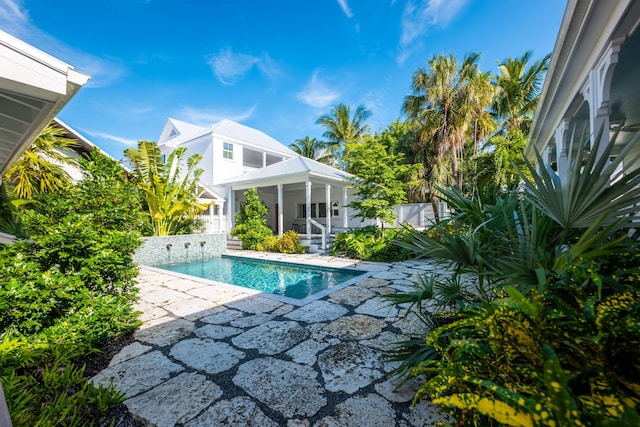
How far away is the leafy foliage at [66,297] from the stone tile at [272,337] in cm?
131

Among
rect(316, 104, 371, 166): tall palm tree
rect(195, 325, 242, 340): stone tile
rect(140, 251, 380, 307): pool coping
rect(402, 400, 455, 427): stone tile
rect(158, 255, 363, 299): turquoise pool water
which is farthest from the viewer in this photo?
rect(316, 104, 371, 166): tall palm tree

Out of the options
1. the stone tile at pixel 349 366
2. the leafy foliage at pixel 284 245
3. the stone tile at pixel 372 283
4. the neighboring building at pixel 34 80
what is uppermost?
the neighboring building at pixel 34 80

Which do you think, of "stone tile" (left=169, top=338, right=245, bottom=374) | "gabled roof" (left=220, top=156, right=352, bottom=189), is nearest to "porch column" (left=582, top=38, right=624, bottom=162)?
"stone tile" (left=169, top=338, right=245, bottom=374)

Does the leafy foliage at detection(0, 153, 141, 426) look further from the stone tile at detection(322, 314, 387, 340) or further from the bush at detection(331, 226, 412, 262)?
the bush at detection(331, 226, 412, 262)

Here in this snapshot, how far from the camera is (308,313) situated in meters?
4.11

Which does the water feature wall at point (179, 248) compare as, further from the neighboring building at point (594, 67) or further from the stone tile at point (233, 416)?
the neighboring building at point (594, 67)

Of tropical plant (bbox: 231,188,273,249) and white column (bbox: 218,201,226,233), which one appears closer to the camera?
tropical plant (bbox: 231,188,273,249)

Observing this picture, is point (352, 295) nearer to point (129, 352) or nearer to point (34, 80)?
point (129, 352)

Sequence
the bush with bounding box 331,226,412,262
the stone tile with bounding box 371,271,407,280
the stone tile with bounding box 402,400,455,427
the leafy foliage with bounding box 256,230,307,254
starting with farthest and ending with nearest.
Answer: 1. the leafy foliage with bounding box 256,230,307,254
2. the bush with bounding box 331,226,412,262
3. the stone tile with bounding box 371,271,407,280
4. the stone tile with bounding box 402,400,455,427

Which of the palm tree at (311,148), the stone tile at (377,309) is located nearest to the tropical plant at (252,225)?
the stone tile at (377,309)

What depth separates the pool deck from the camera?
6.45 ft

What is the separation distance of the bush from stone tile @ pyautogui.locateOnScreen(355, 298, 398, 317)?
13.8 ft

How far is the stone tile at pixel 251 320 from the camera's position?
12.1ft

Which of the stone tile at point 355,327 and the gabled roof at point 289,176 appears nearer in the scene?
the stone tile at point 355,327
